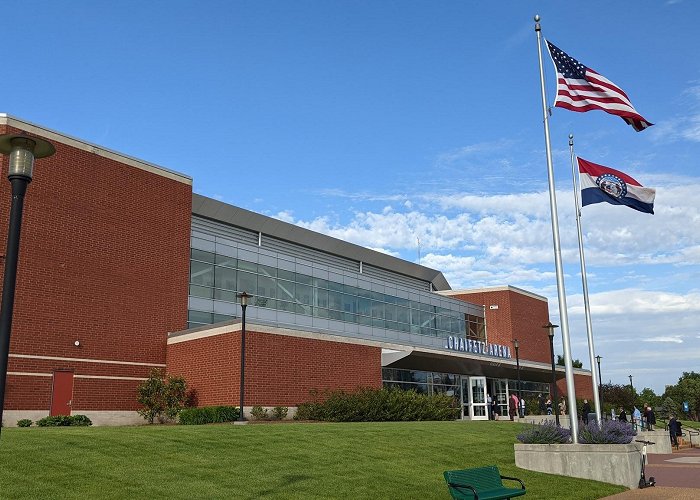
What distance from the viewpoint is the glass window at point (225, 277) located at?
1481 inches

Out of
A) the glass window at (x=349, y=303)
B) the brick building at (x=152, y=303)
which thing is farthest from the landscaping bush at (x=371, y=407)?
the glass window at (x=349, y=303)

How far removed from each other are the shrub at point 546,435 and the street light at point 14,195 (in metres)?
14.0

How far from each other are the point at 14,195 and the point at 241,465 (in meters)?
8.58

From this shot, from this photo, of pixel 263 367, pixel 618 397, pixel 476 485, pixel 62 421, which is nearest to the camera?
pixel 476 485

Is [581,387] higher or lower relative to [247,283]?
lower

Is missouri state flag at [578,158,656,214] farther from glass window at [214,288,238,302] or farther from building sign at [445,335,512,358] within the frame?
building sign at [445,335,512,358]

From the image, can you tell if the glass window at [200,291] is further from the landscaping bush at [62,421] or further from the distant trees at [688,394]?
the distant trees at [688,394]

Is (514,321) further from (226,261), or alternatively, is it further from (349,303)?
(226,261)

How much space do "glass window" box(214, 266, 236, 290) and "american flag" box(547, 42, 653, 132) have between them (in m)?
23.6

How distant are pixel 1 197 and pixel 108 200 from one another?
4.80m

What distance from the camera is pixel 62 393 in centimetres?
2947

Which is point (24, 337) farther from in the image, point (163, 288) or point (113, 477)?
point (113, 477)

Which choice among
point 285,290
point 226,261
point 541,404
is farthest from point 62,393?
point 541,404

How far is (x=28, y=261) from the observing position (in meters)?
29.0
